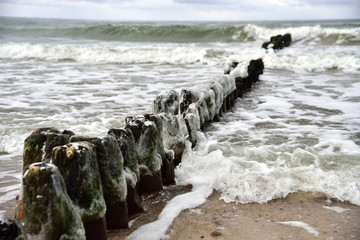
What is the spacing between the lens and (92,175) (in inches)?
102

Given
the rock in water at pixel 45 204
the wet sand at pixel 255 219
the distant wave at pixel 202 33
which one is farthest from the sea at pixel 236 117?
the distant wave at pixel 202 33

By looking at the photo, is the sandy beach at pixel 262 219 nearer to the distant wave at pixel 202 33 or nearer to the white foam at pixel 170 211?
the white foam at pixel 170 211

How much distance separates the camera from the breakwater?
217 centimetres

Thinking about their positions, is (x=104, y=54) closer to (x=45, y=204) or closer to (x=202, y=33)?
(x=202, y=33)

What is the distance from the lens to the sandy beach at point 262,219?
3.09m

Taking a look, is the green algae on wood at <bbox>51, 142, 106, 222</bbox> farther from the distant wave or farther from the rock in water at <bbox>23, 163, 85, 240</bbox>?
the distant wave

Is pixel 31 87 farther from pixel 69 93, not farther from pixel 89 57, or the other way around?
pixel 89 57

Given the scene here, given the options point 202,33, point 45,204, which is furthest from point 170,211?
point 202,33

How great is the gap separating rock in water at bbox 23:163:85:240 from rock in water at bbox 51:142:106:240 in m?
0.30

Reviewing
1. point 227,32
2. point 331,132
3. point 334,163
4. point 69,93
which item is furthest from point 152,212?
point 227,32

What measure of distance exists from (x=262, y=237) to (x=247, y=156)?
6.52 ft

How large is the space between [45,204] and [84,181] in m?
0.43

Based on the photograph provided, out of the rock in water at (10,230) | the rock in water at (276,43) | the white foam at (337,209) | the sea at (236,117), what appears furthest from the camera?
the rock in water at (276,43)

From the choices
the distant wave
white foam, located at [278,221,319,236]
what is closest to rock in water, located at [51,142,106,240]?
white foam, located at [278,221,319,236]
